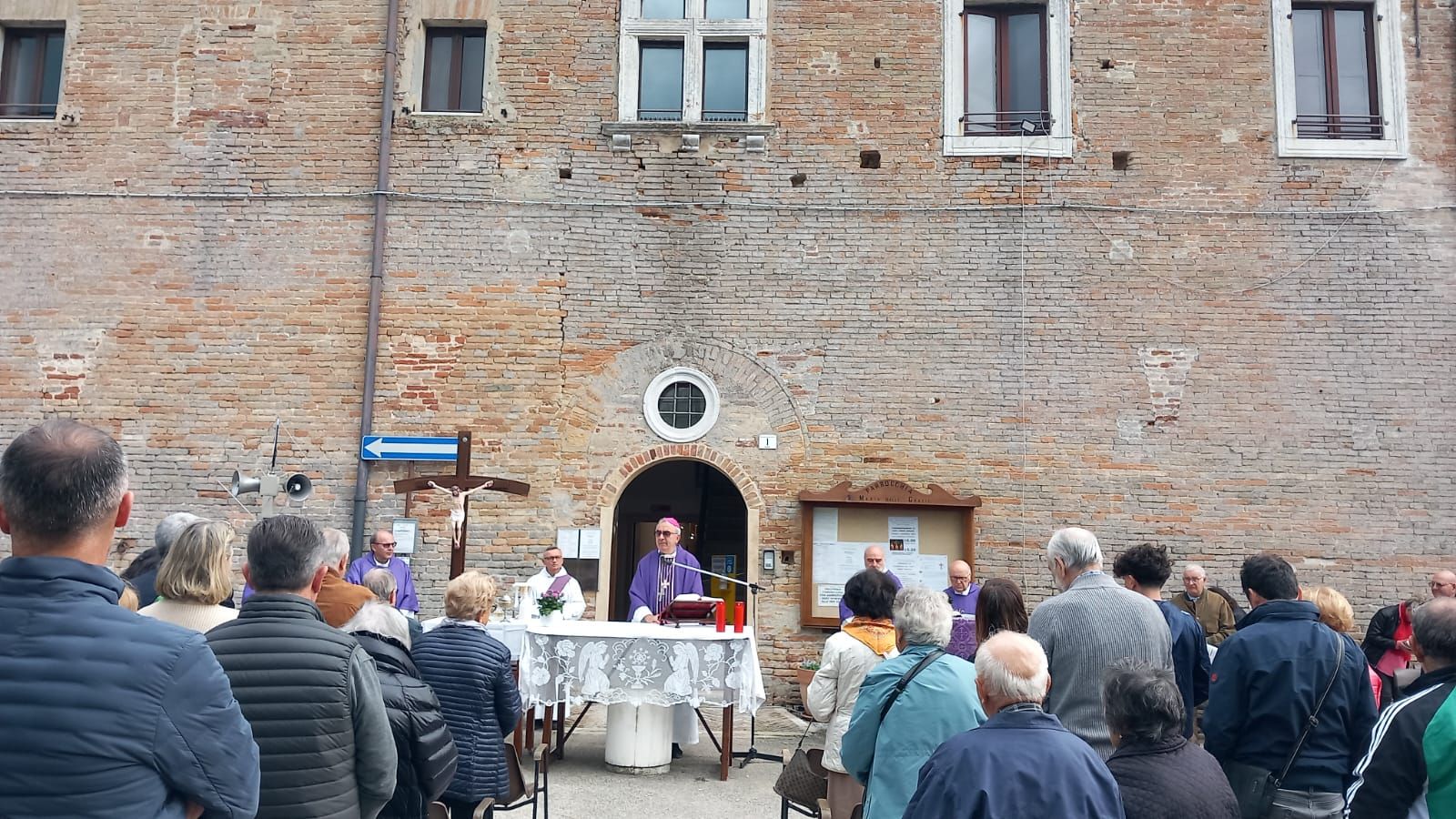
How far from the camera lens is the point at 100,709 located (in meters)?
1.90

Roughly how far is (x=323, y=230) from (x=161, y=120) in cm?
224

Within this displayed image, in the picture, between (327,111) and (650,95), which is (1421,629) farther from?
(327,111)

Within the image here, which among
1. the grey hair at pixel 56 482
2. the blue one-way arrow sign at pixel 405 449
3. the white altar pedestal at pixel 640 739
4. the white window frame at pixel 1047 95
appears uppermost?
the white window frame at pixel 1047 95

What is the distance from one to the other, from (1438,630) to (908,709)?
1702 millimetres

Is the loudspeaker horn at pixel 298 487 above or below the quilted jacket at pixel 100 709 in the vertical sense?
above

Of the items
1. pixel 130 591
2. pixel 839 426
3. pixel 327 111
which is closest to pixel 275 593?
pixel 130 591

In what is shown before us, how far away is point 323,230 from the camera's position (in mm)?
10859

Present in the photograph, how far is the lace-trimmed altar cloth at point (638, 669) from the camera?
707cm

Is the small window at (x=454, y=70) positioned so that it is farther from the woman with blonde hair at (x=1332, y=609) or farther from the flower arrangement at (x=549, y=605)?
the woman with blonde hair at (x=1332, y=609)

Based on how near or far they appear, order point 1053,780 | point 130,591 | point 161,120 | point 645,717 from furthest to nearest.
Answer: point 161,120
point 645,717
point 130,591
point 1053,780

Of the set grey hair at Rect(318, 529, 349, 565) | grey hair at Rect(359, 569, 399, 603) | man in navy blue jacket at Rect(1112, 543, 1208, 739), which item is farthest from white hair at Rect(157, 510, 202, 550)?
man in navy blue jacket at Rect(1112, 543, 1208, 739)

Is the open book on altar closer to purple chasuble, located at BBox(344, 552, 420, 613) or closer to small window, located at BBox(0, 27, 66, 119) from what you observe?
purple chasuble, located at BBox(344, 552, 420, 613)

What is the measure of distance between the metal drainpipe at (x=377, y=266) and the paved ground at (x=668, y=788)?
3526mm

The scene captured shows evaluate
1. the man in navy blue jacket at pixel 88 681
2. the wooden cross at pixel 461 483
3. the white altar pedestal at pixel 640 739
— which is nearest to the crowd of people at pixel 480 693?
the man in navy blue jacket at pixel 88 681
